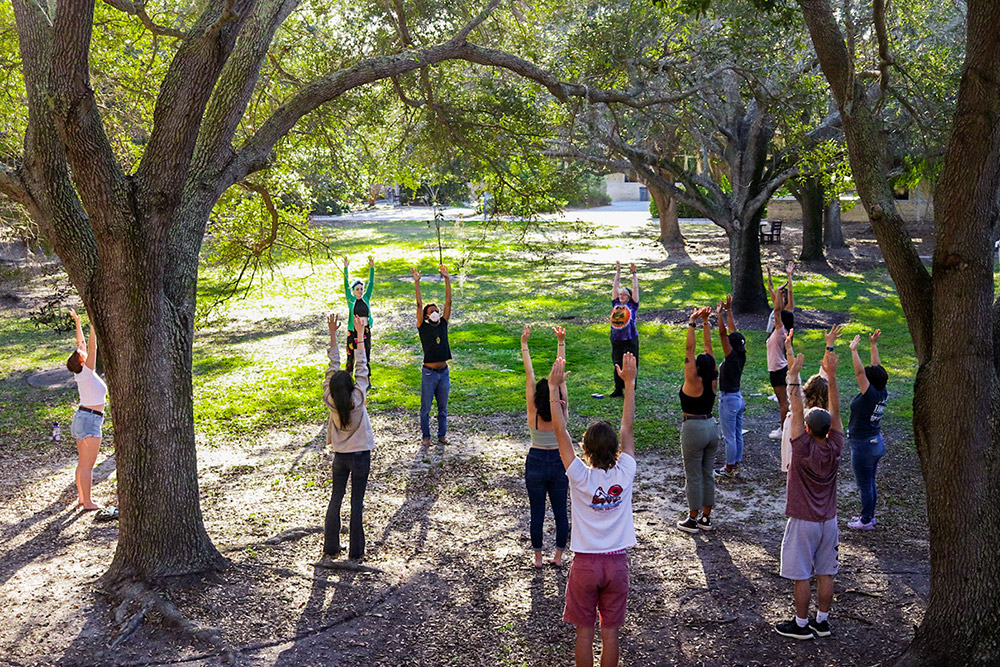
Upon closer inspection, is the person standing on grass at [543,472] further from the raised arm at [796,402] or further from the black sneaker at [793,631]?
the black sneaker at [793,631]

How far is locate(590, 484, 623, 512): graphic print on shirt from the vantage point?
4949 millimetres

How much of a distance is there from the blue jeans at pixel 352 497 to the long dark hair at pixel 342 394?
362mm

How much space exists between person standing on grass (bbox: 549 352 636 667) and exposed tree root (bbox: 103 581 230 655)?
232cm

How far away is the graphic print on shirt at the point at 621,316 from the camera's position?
39.6 feet

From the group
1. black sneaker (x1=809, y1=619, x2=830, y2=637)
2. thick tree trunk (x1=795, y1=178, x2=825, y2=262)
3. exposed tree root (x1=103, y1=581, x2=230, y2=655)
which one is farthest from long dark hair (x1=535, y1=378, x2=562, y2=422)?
thick tree trunk (x1=795, y1=178, x2=825, y2=262)

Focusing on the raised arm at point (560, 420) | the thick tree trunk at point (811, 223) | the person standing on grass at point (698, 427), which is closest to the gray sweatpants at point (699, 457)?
the person standing on grass at point (698, 427)

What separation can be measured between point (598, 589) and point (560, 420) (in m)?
0.96

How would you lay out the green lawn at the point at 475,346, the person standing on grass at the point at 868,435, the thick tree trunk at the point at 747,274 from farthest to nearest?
the thick tree trunk at the point at 747,274 < the green lawn at the point at 475,346 < the person standing on grass at the point at 868,435

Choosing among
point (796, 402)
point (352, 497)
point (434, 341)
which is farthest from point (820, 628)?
point (434, 341)

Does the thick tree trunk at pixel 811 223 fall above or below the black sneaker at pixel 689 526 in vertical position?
above

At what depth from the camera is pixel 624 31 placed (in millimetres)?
13023

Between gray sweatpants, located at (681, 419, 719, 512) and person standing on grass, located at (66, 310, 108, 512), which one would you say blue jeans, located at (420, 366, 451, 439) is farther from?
gray sweatpants, located at (681, 419, 719, 512)

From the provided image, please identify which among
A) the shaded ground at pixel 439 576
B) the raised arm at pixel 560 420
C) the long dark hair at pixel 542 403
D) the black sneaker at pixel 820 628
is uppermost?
the raised arm at pixel 560 420

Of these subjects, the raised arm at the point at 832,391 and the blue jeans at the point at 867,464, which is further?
the blue jeans at the point at 867,464
